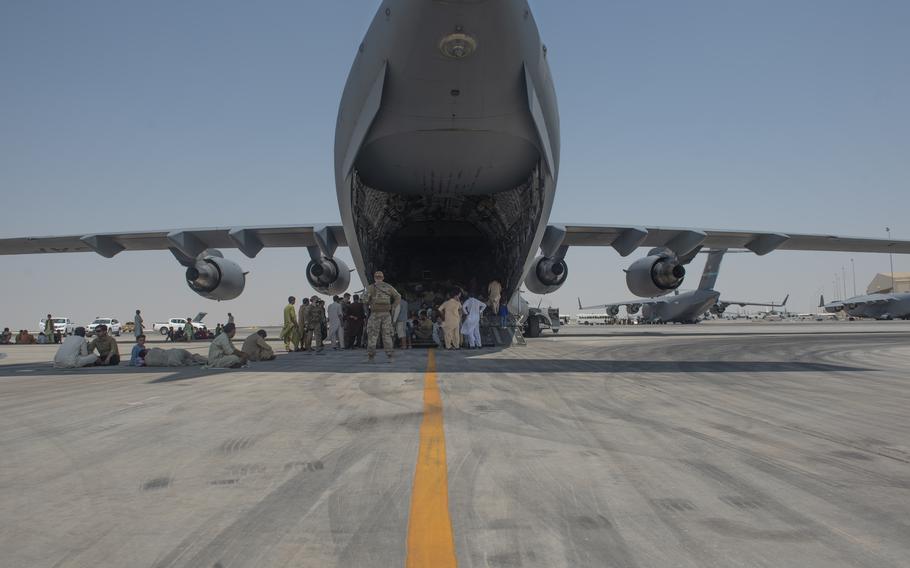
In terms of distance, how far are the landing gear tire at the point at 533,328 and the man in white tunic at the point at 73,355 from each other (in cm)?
1522

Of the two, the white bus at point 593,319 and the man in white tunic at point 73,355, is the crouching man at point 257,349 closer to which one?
the man in white tunic at point 73,355

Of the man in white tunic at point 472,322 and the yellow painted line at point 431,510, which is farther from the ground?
the man in white tunic at point 472,322

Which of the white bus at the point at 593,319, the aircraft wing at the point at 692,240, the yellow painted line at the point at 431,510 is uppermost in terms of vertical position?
the aircraft wing at the point at 692,240

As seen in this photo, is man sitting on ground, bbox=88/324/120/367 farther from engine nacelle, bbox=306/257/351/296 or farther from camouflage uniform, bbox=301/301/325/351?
engine nacelle, bbox=306/257/351/296

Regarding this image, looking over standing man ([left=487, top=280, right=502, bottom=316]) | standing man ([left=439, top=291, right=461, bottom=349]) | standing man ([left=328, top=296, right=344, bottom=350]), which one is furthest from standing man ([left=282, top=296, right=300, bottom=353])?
standing man ([left=487, top=280, right=502, bottom=316])

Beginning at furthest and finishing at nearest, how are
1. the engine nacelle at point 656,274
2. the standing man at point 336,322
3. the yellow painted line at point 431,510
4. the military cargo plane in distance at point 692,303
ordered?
the military cargo plane in distance at point 692,303 < the engine nacelle at point 656,274 < the standing man at point 336,322 < the yellow painted line at point 431,510

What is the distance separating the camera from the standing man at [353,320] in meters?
15.6

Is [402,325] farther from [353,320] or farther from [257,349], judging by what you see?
[257,349]

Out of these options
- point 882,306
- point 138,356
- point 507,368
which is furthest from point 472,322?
point 882,306

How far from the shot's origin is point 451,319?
14.0 meters

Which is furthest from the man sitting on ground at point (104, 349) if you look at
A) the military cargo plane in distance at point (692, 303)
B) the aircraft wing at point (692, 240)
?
the military cargo plane in distance at point (692, 303)

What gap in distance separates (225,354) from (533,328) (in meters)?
14.8

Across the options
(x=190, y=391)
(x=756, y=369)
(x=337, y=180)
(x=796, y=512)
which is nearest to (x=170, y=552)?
(x=796, y=512)

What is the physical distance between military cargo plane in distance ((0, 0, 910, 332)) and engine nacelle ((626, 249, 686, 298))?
0.13 feet
